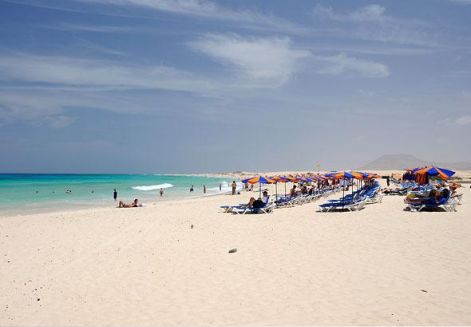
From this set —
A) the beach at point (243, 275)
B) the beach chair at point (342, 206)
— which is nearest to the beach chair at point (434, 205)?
the beach chair at point (342, 206)

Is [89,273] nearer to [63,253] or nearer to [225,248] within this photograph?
[63,253]

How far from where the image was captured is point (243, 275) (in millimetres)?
7781

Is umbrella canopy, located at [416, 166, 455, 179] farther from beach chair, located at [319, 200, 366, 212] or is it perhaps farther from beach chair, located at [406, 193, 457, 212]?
beach chair, located at [319, 200, 366, 212]

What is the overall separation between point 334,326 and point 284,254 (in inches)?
165

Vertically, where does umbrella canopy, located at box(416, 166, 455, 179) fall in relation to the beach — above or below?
above

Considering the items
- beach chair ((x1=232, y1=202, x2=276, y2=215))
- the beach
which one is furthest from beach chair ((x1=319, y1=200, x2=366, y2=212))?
the beach

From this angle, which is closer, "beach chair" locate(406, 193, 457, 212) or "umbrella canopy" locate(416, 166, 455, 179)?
"beach chair" locate(406, 193, 457, 212)

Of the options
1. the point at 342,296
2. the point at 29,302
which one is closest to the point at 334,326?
the point at 342,296

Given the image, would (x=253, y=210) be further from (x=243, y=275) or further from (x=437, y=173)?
(x=243, y=275)

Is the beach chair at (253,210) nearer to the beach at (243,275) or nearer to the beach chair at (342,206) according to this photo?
the beach chair at (342,206)

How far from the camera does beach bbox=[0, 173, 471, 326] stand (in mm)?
5797

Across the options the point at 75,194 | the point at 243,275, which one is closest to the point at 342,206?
the point at 243,275

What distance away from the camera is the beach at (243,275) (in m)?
5.80

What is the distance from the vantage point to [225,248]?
1028cm
